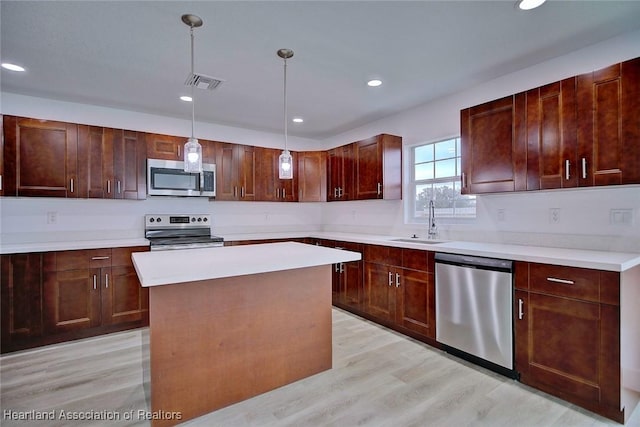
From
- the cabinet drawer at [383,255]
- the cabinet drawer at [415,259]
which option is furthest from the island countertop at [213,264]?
the cabinet drawer at [383,255]

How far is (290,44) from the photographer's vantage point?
2299 millimetres

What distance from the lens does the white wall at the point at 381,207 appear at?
7.66 feet

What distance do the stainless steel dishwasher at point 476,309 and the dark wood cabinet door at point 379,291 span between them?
0.57 meters

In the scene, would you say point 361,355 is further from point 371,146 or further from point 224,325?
point 371,146

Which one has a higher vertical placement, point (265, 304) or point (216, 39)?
point (216, 39)

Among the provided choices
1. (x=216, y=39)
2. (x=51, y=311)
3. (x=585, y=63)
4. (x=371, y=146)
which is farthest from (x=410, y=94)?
(x=51, y=311)

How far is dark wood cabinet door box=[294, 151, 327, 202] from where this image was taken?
188 inches

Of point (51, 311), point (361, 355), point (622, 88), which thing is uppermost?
point (622, 88)

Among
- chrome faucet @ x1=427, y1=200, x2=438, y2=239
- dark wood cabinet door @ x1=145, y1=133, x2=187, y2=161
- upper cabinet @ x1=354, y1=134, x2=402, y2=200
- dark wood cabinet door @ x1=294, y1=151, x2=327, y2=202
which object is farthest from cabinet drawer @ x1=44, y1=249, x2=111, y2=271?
chrome faucet @ x1=427, y1=200, x2=438, y2=239

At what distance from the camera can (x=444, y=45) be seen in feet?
7.63

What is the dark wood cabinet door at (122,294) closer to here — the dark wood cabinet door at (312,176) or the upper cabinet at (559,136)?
the dark wood cabinet door at (312,176)

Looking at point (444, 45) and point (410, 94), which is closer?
point (444, 45)

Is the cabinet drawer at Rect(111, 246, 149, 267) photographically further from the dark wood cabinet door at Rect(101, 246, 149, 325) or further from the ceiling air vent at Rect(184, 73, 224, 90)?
the ceiling air vent at Rect(184, 73, 224, 90)

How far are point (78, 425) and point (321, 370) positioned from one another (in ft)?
5.04
